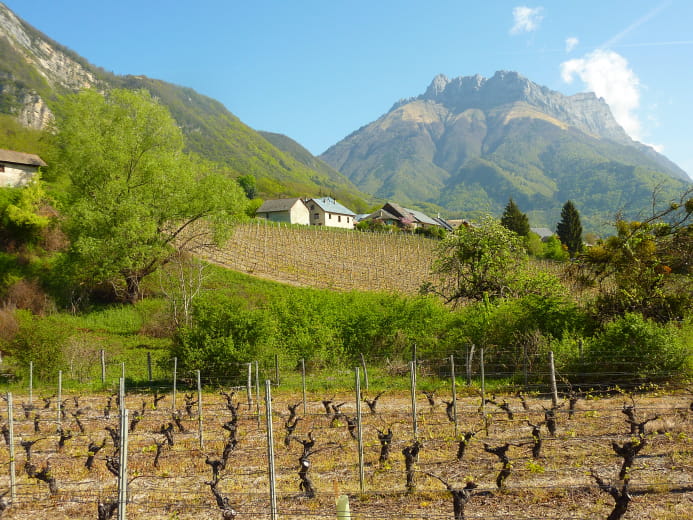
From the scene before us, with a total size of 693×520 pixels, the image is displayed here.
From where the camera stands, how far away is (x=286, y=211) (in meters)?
84.0

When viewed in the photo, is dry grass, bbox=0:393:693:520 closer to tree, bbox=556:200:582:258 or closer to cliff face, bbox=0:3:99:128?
tree, bbox=556:200:582:258

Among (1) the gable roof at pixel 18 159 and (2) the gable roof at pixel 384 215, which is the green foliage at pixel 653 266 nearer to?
(1) the gable roof at pixel 18 159

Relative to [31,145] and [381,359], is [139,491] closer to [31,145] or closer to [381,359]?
[381,359]

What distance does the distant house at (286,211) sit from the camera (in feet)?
275

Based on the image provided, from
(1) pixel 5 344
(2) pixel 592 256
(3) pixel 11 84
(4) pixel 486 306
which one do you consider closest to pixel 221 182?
(1) pixel 5 344

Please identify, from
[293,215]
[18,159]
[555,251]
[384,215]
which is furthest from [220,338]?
[384,215]

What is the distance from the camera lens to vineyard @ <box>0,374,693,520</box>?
27.0 feet

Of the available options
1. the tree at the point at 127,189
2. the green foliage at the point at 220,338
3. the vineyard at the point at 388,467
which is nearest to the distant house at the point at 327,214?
the tree at the point at 127,189

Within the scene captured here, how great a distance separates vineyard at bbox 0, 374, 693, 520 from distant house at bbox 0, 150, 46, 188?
4462 cm

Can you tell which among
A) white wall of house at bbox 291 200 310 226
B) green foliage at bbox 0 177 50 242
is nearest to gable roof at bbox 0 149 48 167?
green foliage at bbox 0 177 50 242

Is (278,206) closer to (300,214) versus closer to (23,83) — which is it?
(300,214)

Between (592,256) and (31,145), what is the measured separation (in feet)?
310

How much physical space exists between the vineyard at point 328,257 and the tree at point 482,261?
1736 centimetres

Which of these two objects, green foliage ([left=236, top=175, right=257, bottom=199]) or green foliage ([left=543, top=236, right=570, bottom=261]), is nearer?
green foliage ([left=543, top=236, right=570, bottom=261])
